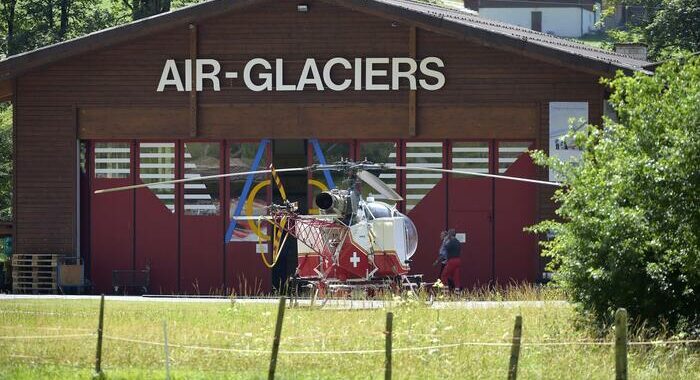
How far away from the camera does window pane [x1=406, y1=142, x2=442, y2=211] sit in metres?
35.3

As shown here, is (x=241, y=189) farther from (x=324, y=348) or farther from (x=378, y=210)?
(x=324, y=348)

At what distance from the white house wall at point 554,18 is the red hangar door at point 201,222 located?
6526 cm

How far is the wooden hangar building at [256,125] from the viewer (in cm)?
3497

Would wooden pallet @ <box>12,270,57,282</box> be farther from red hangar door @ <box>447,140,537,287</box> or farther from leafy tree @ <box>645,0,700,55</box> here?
leafy tree @ <box>645,0,700,55</box>

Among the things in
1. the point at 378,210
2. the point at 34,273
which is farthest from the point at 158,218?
the point at 378,210

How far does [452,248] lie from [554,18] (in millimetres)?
68703

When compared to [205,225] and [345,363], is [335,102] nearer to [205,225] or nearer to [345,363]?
[205,225]

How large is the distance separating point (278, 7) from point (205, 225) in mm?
5756

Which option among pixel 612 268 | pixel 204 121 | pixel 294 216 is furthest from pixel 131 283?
pixel 612 268

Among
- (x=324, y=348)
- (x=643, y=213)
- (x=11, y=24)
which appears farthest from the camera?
(x=11, y=24)

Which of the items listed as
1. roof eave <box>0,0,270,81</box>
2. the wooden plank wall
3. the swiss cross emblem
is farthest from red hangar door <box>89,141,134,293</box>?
the swiss cross emblem

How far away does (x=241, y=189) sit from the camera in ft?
117

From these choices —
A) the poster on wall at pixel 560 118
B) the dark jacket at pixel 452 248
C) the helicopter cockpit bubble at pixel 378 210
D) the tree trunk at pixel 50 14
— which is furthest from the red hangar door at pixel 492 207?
the tree trunk at pixel 50 14

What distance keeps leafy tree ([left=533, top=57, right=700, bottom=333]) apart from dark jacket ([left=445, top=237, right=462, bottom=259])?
37.5ft
